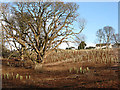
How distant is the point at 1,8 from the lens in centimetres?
Answer: 1293

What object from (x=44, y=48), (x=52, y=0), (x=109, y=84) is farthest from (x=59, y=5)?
(x=109, y=84)

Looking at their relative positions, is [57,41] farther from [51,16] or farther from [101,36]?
[101,36]

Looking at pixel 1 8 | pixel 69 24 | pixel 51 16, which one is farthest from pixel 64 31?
pixel 1 8

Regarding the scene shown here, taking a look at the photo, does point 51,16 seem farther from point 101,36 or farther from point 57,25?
point 101,36

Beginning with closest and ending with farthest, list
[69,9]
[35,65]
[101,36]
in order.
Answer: [35,65] → [69,9] → [101,36]

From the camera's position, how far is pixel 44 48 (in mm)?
13102

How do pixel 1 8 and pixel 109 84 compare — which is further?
pixel 1 8

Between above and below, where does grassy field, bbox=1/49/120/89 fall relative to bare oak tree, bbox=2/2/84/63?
below

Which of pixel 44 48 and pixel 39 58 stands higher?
pixel 44 48

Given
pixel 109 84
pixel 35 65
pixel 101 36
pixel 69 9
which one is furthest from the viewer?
pixel 101 36

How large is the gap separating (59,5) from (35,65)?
6173mm

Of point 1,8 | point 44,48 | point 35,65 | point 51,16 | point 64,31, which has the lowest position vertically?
point 35,65

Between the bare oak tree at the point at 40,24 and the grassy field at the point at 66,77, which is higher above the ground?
the bare oak tree at the point at 40,24

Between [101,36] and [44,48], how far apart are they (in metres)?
19.5
